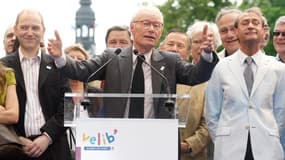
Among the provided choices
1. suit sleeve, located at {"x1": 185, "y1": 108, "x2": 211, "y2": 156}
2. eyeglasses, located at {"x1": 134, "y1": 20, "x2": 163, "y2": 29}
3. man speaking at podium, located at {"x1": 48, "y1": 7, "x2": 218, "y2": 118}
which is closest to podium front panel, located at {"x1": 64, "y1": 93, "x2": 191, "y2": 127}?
man speaking at podium, located at {"x1": 48, "y1": 7, "x2": 218, "y2": 118}

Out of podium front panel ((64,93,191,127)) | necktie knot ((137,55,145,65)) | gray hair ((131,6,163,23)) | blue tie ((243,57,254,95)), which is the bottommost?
podium front panel ((64,93,191,127))

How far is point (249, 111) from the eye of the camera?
25.4 feet

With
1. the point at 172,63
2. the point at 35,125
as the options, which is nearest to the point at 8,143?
the point at 35,125

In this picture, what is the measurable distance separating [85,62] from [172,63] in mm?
818

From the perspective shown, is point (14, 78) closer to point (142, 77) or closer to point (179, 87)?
point (142, 77)

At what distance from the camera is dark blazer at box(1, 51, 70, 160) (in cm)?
821

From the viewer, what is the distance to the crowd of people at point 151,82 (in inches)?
303

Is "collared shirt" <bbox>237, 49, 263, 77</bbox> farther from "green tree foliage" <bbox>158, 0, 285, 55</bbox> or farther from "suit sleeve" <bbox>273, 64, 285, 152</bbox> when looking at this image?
"green tree foliage" <bbox>158, 0, 285, 55</bbox>

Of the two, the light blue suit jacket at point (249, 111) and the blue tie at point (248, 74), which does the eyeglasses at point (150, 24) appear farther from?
the blue tie at point (248, 74)

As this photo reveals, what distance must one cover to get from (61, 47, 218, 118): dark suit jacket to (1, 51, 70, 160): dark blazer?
58 centimetres

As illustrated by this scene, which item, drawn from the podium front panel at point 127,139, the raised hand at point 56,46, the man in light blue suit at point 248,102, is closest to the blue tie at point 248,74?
the man in light blue suit at point 248,102

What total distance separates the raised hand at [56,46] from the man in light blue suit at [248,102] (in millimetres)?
1528

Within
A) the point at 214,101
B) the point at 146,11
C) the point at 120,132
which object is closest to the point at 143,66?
the point at 146,11

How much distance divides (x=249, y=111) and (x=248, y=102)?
3.3 inches
